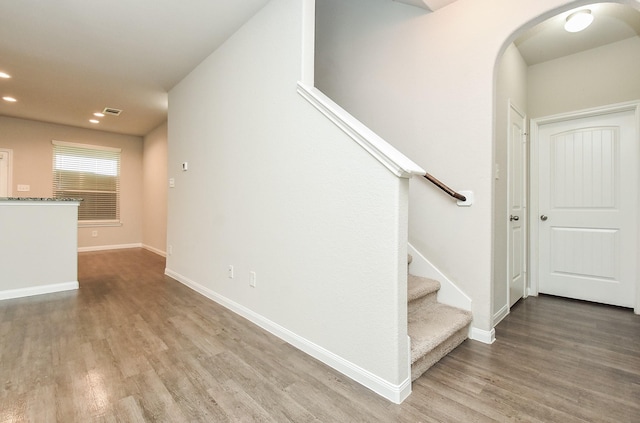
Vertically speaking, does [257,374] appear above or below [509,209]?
below

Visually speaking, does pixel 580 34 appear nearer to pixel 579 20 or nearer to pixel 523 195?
pixel 579 20

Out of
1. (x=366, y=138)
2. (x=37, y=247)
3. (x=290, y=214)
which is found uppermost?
(x=366, y=138)

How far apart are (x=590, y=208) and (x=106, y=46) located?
5.29 m

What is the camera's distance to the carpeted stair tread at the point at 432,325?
1.77 metres

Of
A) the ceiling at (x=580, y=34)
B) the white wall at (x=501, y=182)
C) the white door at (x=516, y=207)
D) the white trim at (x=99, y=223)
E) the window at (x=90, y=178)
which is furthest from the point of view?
the white trim at (x=99, y=223)

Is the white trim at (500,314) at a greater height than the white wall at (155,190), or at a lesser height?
lesser

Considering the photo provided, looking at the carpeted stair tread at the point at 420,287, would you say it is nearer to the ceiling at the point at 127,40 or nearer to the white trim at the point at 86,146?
the ceiling at the point at 127,40

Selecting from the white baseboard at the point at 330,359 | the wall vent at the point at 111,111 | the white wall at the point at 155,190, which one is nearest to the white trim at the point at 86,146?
the white wall at the point at 155,190

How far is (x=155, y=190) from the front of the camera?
6.15 metres

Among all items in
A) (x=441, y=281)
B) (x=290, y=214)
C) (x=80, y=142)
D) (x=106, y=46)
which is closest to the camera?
(x=290, y=214)

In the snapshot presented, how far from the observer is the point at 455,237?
2.35 m

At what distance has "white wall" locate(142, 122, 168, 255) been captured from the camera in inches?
229

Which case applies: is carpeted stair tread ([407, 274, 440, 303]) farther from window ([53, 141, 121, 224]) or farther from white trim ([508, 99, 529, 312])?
window ([53, 141, 121, 224])

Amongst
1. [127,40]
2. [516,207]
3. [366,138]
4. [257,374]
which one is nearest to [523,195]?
[516,207]
